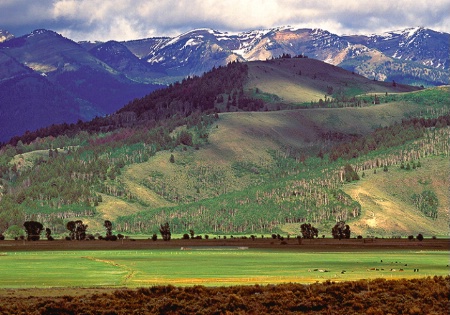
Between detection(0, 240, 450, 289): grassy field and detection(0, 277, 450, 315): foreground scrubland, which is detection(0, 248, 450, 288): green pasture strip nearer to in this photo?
detection(0, 240, 450, 289): grassy field

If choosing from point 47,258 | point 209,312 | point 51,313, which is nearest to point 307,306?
point 209,312

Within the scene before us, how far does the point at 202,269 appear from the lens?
159 m

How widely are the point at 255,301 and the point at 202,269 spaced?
172 ft

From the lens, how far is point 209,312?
338 feet

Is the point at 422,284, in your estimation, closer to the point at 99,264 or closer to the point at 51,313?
the point at 51,313

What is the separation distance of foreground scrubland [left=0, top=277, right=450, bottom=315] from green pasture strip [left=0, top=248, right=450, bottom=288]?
18.9m

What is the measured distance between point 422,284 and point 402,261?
67549 millimetres

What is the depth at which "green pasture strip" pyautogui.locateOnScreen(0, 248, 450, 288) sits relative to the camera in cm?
13550

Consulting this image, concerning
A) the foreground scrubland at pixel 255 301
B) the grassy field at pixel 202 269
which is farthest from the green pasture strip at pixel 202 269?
the foreground scrubland at pixel 255 301

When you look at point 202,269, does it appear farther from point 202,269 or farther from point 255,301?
point 255,301

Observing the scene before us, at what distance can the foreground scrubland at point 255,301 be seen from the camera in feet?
339

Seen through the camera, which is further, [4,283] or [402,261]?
[402,261]

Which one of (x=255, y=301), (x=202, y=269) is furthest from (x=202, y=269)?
(x=255, y=301)

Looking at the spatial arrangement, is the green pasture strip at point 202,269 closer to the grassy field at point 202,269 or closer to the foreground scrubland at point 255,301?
the grassy field at point 202,269
